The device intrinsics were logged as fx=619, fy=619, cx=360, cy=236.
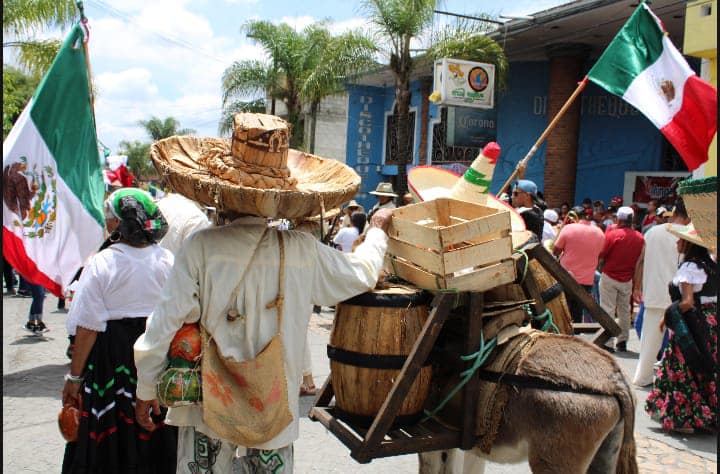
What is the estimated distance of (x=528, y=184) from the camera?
610cm

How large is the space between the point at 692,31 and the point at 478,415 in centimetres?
1109

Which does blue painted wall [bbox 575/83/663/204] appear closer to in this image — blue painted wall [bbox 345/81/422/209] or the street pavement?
blue painted wall [bbox 345/81/422/209]

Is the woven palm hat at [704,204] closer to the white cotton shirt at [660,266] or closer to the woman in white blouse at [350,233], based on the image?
the white cotton shirt at [660,266]

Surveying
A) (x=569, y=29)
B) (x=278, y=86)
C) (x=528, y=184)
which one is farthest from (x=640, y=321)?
(x=278, y=86)

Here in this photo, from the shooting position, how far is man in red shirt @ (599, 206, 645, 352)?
875 centimetres

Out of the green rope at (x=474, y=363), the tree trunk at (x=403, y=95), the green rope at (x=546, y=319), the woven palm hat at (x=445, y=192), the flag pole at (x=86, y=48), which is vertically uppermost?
the tree trunk at (x=403, y=95)

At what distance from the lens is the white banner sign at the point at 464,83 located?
16.0 metres

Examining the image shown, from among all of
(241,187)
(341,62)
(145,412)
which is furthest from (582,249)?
(341,62)

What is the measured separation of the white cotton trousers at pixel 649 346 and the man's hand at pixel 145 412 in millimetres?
5686

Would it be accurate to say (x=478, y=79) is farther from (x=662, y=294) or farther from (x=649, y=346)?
(x=649, y=346)

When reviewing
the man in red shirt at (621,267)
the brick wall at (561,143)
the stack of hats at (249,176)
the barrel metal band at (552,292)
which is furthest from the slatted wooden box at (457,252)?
the brick wall at (561,143)

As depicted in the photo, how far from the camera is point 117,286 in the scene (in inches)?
140

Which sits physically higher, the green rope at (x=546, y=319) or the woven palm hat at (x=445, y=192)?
the woven palm hat at (x=445, y=192)

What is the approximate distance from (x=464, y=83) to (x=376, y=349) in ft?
47.2
